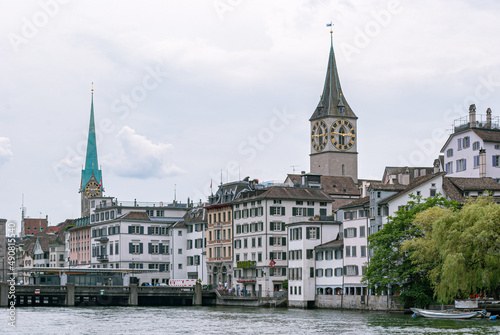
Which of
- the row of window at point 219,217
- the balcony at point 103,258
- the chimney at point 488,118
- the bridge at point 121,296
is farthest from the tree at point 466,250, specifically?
the balcony at point 103,258

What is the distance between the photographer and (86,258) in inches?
6890

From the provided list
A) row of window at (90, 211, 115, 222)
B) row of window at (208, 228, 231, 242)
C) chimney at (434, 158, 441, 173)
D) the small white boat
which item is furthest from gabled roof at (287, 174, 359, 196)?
the small white boat

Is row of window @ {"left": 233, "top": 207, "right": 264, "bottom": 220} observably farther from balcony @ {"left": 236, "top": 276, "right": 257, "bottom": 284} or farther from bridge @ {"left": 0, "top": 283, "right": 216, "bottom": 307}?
bridge @ {"left": 0, "top": 283, "right": 216, "bottom": 307}

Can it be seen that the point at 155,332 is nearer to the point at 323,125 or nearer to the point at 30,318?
the point at 30,318

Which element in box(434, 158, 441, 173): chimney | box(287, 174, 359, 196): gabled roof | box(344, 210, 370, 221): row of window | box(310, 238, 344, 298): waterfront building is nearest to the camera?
box(344, 210, 370, 221): row of window

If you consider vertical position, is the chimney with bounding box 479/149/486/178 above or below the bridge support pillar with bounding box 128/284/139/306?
above

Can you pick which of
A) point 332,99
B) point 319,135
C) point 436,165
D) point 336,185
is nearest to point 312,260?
point 436,165

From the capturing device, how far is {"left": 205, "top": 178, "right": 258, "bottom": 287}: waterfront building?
142m

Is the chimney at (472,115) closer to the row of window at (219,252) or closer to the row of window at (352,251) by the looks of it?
the row of window at (352,251)

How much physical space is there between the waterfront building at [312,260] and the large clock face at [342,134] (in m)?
67.6

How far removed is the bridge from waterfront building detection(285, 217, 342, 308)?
1673 cm

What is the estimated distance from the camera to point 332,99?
617 feet

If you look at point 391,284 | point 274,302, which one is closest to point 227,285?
point 274,302

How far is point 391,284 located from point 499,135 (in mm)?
36117
